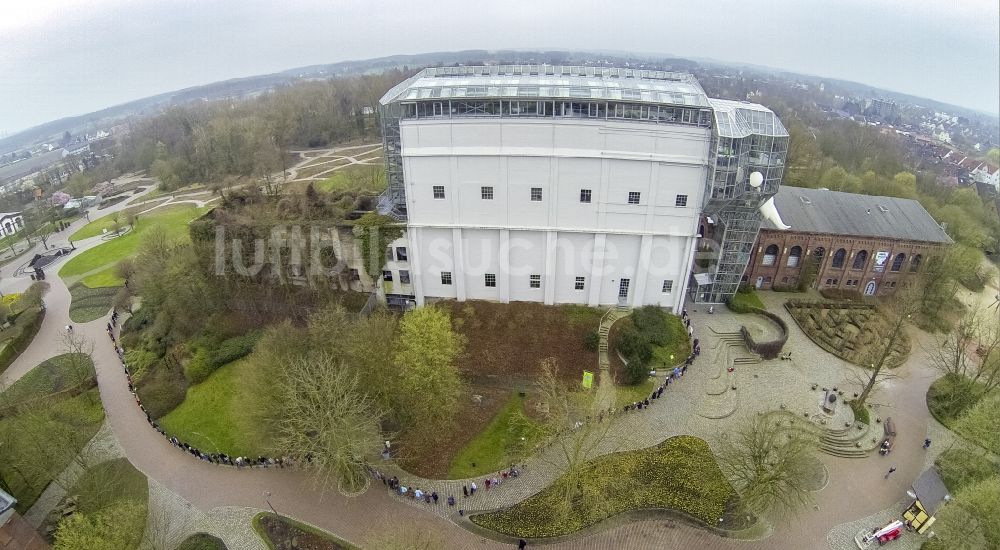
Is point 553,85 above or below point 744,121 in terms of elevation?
above

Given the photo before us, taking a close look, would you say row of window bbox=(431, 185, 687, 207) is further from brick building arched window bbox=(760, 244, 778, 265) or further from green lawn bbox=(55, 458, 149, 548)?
green lawn bbox=(55, 458, 149, 548)

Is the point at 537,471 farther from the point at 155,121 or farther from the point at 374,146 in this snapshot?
the point at 155,121

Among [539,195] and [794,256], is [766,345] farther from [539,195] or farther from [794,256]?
[539,195]

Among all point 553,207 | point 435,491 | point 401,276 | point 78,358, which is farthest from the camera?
point 401,276

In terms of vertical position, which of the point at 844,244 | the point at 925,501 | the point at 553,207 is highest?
the point at 553,207

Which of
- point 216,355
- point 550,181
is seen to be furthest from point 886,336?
point 216,355

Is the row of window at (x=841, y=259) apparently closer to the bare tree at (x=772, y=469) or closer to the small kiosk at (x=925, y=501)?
the small kiosk at (x=925, y=501)

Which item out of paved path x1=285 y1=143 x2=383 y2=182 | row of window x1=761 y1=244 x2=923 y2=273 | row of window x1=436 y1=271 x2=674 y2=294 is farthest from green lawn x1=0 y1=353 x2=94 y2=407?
row of window x1=761 y1=244 x2=923 y2=273

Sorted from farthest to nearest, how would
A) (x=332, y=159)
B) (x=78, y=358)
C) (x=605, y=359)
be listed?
(x=332, y=159)
(x=78, y=358)
(x=605, y=359)
